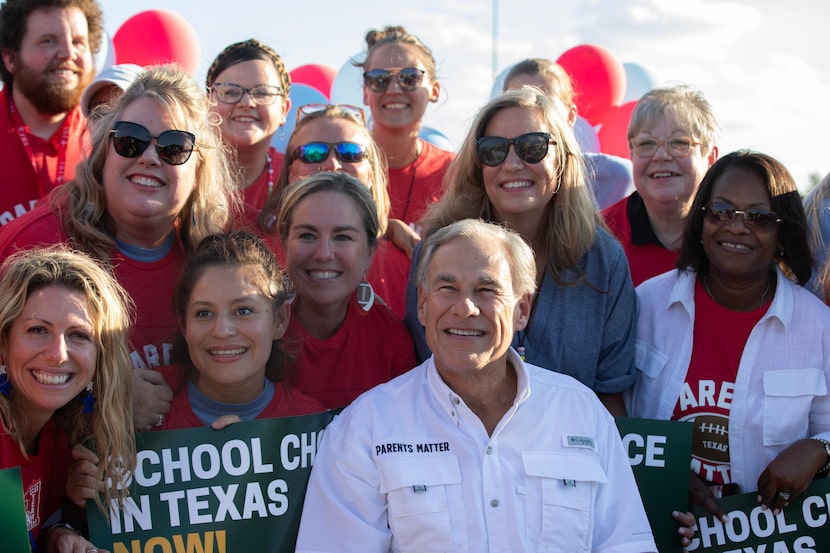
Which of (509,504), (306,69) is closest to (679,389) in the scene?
(509,504)

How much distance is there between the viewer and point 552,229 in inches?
169

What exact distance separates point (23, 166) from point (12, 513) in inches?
125

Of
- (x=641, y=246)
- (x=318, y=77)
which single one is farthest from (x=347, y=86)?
(x=641, y=246)

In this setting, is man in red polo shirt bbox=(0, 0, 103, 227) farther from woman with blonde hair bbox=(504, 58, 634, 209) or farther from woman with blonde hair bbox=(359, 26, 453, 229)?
woman with blonde hair bbox=(504, 58, 634, 209)

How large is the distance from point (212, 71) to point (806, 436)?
14.2ft

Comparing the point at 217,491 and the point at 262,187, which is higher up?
the point at 262,187

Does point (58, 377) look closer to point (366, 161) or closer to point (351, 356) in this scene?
point (351, 356)

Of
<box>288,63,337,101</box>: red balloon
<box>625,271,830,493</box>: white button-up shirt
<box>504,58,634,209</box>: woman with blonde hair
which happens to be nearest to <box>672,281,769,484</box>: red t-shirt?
<box>625,271,830,493</box>: white button-up shirt

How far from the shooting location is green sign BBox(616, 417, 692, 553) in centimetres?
379

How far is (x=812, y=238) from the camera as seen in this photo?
457 centimetres

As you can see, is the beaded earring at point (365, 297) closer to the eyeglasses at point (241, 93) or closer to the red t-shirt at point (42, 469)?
the red t-shirt at point (42, 469)

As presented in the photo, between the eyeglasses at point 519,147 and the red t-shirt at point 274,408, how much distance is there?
4.82 feet

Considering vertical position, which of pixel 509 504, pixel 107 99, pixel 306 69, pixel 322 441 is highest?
pixel 306 69

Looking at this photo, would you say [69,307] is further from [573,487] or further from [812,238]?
[812,238]
